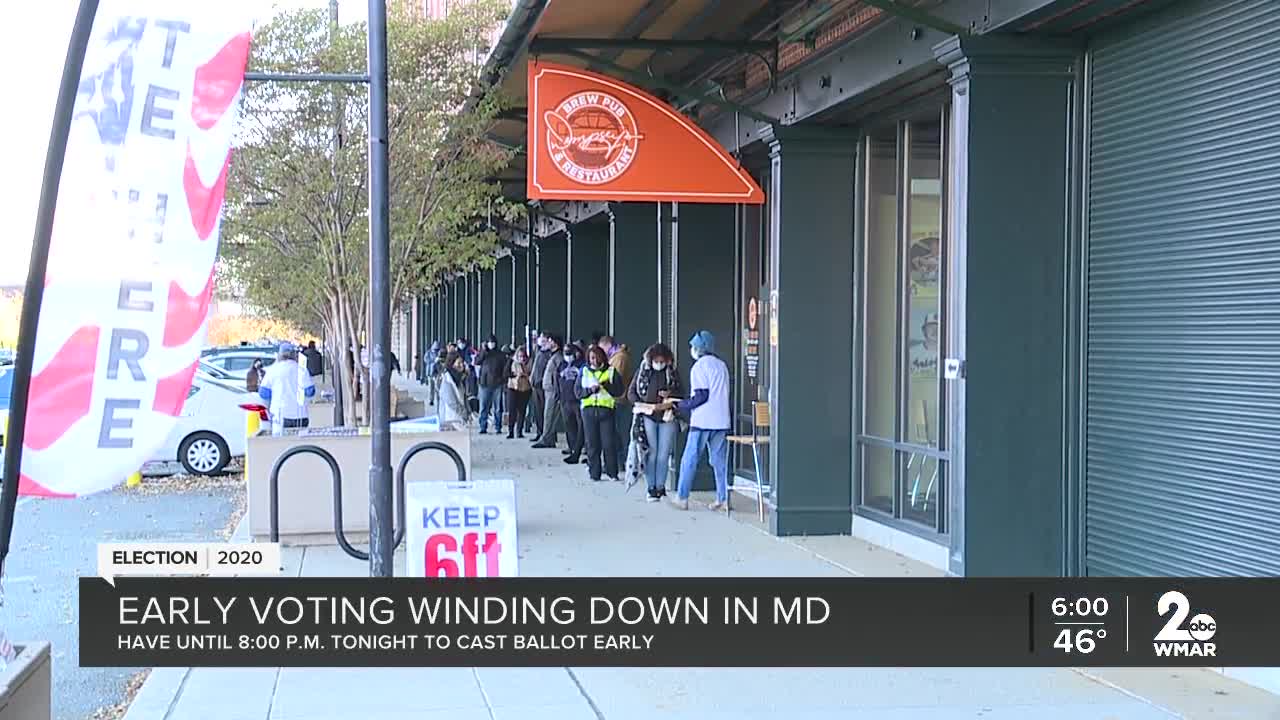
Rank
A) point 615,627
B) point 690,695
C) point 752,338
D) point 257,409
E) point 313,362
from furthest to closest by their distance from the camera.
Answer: point 313,362, point 257,409, point 752,338, point 615,627, point 690,695

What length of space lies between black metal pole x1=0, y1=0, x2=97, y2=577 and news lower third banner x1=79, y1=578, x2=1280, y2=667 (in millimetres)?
1855

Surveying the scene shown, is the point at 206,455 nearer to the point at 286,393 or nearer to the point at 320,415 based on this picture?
the point at 320,415

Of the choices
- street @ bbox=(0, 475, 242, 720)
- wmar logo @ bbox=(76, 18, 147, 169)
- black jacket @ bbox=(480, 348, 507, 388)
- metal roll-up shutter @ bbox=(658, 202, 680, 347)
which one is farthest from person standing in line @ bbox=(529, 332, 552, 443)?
wmar logo @ bbox=(76, 18, 147, 169)

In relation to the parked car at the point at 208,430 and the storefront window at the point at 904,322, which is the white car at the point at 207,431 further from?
the storefront window at the point at 904,322

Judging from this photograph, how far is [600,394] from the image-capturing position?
60.5 ft

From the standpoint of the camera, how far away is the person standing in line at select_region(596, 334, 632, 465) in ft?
60.0

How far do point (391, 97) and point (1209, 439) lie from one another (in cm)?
1199

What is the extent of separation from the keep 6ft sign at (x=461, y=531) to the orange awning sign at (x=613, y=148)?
211 inches

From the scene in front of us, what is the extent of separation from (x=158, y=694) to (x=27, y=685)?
2.67 m

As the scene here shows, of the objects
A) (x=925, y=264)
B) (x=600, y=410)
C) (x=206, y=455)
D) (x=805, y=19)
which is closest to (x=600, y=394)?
(x=600, y=410)

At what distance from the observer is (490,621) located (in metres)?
7.89

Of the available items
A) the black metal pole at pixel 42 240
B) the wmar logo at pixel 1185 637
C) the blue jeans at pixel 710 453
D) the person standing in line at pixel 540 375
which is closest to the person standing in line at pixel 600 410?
the blue jeans at pixel 710 453

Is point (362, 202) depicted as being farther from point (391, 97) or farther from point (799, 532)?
point (799, 532)

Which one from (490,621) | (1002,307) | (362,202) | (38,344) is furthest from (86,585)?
(362,202)
